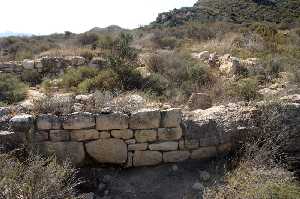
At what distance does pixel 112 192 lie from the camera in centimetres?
510

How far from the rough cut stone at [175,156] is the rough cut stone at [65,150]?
1.17 metres

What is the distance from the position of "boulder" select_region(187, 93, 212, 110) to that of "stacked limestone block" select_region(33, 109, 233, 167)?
115cm

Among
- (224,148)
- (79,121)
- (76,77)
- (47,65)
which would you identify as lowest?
(224,148)

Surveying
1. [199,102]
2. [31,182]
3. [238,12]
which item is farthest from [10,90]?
[238,12]

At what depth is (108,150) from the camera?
5.47 m

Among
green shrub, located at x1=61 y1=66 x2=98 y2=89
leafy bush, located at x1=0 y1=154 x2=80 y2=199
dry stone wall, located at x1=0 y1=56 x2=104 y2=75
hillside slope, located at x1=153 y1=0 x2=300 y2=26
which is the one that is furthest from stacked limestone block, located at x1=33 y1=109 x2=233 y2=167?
hillside slope, located at x1=153 y1=0 x2=300 y2=26

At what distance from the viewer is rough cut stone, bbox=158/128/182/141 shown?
5.50 metres

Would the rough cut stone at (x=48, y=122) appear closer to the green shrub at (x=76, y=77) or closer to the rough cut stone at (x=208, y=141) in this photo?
the rough cut stone at (x=208, y=141)

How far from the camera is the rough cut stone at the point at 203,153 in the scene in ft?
18.4

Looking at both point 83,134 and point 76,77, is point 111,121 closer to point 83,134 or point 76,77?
point 83,134

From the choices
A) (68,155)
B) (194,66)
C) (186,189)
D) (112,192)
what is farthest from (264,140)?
(194,66)

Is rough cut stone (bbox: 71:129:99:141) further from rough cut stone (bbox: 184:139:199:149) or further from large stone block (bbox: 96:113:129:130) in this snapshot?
rough cut stone (bbox: 184:139:199:149)

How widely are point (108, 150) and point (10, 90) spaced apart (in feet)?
17.3

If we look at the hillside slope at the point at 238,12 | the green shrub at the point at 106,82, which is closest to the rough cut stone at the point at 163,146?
the green shrub at the point at 106,82
